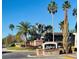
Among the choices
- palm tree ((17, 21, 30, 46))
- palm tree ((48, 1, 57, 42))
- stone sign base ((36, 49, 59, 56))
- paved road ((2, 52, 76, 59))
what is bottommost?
paved road ((2, 52, 76, 59))

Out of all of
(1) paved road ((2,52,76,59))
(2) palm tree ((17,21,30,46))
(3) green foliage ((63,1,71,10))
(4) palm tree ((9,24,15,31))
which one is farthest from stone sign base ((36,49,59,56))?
(3) green foliage ((63,1,71,10))

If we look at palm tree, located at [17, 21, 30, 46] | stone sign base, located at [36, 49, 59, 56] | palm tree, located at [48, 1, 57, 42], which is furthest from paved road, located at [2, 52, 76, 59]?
palm tree, located at [48, 1, 57, 42]

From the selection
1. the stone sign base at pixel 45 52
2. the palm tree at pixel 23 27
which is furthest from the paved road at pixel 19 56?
the palm tree at pixel 23 27

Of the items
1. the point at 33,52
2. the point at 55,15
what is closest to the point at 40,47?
the point at 33,52

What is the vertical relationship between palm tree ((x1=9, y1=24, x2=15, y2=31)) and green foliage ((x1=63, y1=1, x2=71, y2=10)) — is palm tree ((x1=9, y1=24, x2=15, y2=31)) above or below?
below

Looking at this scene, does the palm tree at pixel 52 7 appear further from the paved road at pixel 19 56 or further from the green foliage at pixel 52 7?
the paved road at pixel 19 56

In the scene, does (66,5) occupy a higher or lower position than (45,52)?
higher

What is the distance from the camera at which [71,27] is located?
5.46 metres

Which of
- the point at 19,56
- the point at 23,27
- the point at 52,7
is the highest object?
the point at 52,7

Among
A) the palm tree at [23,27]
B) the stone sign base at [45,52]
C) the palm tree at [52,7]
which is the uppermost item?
the palm tree at [52,7]

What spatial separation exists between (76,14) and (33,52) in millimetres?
717

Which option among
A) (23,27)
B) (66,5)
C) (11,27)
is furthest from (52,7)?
(11,27)

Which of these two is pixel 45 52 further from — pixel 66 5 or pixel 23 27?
pixel 66 5

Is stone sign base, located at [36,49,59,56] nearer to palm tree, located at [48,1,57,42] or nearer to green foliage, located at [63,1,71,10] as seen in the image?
palm tree, located at [48,1,57,42]
